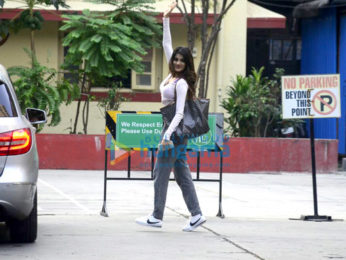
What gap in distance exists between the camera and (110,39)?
20641 mm

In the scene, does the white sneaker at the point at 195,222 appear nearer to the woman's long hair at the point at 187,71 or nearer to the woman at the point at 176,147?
the woman at the point at 176,147

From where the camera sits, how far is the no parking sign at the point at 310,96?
1102 centimetres

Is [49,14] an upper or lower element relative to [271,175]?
upper

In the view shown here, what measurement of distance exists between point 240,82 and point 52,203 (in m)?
10.7

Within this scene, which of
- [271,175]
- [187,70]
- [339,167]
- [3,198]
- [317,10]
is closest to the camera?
[3,198]

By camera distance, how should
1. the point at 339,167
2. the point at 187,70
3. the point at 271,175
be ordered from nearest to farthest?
1. the point at 187,70
2. the point at 271,175
3. the point at 339,167

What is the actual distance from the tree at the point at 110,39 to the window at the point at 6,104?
12.7 metres

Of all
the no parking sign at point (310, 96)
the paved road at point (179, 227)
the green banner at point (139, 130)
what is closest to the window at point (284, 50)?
the paved road at point (179, 227)

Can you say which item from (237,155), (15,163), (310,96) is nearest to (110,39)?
(237,155)

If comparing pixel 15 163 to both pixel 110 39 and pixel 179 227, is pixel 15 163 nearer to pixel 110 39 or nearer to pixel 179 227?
pixel 179 227

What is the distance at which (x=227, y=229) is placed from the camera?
31.1 feet

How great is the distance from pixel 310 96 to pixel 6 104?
464 cm

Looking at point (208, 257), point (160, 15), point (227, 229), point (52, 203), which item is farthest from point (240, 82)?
point (208, 257)

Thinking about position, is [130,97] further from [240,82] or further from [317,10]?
[317,10]
